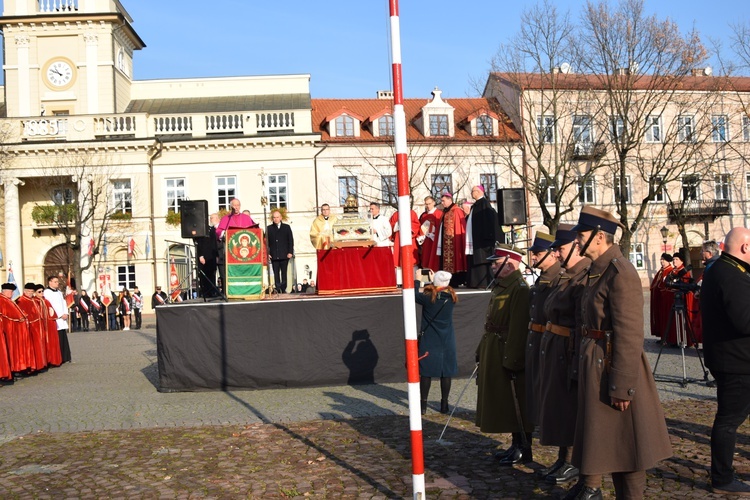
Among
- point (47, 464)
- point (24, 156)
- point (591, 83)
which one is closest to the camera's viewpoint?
point (47, 464)

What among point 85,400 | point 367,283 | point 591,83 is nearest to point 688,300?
point 367,283

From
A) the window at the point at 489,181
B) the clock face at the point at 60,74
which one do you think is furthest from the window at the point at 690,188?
the clock face at the point at 60,74

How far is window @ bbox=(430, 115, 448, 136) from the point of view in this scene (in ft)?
151

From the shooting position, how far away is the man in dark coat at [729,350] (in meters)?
6.28

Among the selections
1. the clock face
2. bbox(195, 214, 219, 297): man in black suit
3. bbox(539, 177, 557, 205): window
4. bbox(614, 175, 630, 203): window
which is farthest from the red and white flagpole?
the clock face

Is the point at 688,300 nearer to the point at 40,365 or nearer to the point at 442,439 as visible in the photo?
the point at 442,439

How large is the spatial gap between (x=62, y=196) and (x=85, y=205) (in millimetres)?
1654

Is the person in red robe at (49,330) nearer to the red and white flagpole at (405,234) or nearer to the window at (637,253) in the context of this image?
the red and white flagpole at (405,234)

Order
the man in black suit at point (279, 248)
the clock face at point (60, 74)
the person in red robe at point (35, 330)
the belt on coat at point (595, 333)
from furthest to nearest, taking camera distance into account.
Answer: the clock face at point (60, 74) < the man in black suit at point (279, 248) < the person in red robe at point (35, 330) < the belt on coat at point (595, 333)

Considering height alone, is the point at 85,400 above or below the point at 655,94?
below

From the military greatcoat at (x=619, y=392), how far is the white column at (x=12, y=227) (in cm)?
4113

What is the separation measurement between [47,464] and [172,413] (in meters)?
3.14

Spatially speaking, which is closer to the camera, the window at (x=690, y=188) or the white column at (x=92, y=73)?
the window at (x=690, y=188)

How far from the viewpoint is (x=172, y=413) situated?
11.5 m
